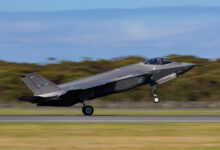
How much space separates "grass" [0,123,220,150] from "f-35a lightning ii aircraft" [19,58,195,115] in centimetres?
672

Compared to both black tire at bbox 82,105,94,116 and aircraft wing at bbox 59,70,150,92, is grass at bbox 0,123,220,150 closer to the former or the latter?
aircraft wing at bbox 59,70,150,92

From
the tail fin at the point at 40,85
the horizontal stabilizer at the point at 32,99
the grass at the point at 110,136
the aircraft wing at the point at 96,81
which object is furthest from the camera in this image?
the aircraft wing at the point at 96,81

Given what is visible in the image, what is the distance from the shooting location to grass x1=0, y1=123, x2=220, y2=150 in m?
16.0

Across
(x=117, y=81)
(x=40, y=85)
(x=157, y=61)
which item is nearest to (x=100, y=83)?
(x=117, y=81)

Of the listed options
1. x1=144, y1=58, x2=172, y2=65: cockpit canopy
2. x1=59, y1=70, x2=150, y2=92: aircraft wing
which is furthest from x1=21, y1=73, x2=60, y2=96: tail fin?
x1=144, y1=58, x2=172, y2=65: cockpit canopy

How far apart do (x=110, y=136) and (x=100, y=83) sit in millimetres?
12037

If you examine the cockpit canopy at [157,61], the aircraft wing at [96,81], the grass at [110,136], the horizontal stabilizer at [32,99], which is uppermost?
the cockpit canopy at [157,61]

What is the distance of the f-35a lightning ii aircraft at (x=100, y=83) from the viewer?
29.9 meters

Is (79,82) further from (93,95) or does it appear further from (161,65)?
(161,65)

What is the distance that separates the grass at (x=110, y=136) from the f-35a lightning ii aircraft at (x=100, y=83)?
22.1 feet

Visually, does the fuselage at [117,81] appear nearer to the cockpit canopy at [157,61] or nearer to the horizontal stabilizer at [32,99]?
the cockpit canopy at [157,61]

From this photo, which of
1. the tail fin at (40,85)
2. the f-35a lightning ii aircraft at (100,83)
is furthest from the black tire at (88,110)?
the tail fin at (40,85)

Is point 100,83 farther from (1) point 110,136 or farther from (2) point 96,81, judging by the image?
(1) point 110,136

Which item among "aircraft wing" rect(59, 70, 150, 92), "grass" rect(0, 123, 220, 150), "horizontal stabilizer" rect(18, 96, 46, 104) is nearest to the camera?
"grass" rect(0, 123, 220, 150)
